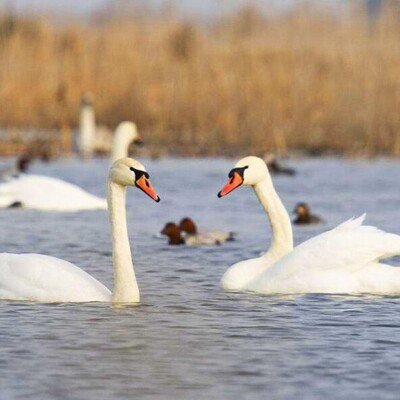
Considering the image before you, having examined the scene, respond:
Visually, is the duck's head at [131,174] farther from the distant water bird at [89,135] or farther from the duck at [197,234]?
the distant water bird at [89,135]

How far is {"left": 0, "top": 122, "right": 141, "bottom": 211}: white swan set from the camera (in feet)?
47.3

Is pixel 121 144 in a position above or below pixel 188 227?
above

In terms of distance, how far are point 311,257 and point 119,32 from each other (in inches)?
630

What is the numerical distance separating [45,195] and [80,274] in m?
6.06

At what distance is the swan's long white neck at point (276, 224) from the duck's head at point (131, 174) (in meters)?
1.22

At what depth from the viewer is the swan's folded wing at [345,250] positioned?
8789mm

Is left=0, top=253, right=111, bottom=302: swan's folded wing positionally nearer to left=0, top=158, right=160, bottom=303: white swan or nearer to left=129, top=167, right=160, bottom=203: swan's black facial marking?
left=0, top=158, right=160, bottom=303: white swan

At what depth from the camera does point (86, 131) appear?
22594 mm

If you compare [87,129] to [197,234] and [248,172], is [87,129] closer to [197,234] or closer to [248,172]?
[197,234]

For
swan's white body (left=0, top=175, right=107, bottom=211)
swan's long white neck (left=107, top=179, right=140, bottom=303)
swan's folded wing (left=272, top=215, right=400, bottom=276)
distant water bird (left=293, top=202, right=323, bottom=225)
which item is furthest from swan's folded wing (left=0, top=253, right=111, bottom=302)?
swan's white body (left=0, top=175, right=107, bottom=211)

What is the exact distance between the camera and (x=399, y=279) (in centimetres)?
885

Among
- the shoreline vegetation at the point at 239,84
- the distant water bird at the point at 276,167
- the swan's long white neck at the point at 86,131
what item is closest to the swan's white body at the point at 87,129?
the swan's long white neck at the point at 86,131

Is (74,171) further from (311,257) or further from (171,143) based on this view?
(311,257)

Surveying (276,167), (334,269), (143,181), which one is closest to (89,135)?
(276,167)
